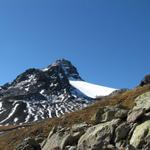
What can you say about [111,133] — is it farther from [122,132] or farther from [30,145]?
[30,145]

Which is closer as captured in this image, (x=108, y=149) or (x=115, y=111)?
(x=108, y=149)

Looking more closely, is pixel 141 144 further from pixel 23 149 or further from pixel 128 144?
pixel 23 149

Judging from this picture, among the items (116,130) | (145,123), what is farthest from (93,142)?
(145,123)

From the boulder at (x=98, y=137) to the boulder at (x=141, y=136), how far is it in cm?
240

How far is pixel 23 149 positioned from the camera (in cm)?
4103

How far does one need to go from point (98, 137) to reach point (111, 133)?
1.13m

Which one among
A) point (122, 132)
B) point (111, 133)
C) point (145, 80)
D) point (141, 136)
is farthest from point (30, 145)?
point (145, 80)

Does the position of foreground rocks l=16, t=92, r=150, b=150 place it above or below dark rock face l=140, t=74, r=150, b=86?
below

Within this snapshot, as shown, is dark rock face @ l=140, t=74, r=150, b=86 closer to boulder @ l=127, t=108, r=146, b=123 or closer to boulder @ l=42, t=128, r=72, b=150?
boulder @ l=42, t=128, r=72, b=150

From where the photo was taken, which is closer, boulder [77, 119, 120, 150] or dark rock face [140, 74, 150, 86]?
boulder [77, 119, 120, 150]

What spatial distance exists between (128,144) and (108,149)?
1621 mm

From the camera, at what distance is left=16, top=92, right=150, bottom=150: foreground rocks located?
103ft

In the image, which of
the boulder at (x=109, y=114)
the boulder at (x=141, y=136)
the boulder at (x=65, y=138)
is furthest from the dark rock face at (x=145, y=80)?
the boulder at (x=141, y=136)

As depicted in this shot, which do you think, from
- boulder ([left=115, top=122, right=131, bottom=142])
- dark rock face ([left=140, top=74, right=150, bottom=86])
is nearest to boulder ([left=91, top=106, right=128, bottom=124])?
boulder ([left=115, top=122, right=131, bottom=142])
